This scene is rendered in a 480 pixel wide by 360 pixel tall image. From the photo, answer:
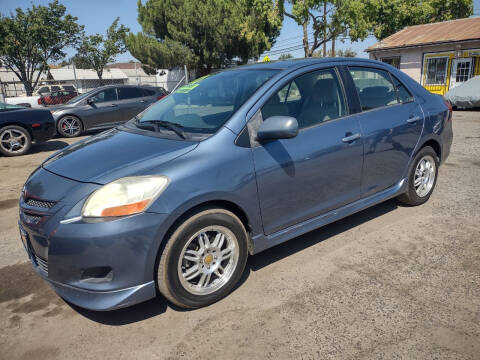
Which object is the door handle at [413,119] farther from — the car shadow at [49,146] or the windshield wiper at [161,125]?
Answer: the car shadow at [49,146]

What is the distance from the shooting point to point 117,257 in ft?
7.48

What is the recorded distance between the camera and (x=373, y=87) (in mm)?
3789

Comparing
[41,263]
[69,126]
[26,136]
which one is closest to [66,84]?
[69,126]

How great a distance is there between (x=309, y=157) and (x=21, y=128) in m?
7.64

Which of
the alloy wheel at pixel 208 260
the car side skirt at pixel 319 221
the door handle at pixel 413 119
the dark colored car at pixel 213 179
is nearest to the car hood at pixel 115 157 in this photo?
the dark colored car at pixel 213 179

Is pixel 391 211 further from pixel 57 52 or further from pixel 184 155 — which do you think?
pixel 57 52

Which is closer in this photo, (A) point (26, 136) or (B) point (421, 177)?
(B) point (421, 177)

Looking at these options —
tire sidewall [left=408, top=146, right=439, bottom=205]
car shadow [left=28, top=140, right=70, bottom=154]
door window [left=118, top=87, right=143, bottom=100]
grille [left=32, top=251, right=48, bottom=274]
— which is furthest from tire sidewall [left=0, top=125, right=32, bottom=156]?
tire sidewall [left=408, top=146, right=439, bottom=205]

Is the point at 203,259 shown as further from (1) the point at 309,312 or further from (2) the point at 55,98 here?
(2) the point at 55,98

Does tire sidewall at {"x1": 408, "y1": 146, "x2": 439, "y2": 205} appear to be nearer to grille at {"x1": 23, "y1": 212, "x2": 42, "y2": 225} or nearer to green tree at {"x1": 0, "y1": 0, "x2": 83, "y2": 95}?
grille at {"x1": 23, "y1": 212, "x2": 42, "y2": 225}

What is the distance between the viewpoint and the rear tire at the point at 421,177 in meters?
4.17

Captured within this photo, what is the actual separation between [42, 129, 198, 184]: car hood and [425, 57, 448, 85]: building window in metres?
23.6

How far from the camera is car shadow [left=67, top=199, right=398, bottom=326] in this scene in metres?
2.66

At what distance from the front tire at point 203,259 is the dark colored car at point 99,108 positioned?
9.42 metres
